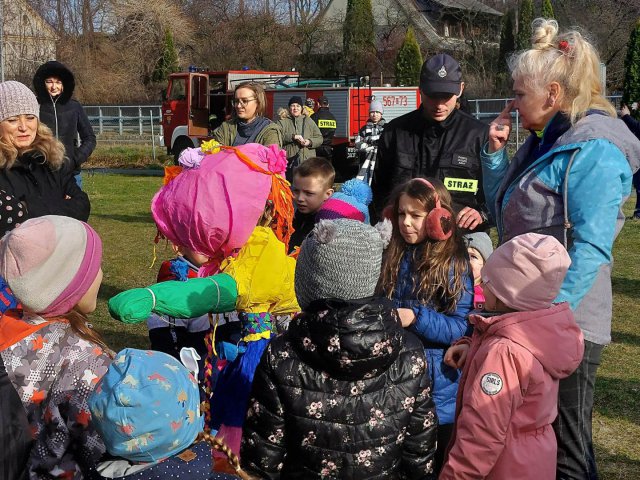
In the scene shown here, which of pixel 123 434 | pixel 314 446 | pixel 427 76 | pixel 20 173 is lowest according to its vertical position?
pixel 314 446

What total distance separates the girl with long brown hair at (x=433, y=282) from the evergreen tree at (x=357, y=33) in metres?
33.4

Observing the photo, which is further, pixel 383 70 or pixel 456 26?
pixel 456 26

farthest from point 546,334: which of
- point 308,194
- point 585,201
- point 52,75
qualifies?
point 52,75

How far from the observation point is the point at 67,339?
7.94 ft

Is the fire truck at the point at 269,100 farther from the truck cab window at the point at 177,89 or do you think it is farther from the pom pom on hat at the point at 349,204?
the pom pom on hat at the point at 349,204

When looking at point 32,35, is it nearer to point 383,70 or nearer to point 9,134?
point 383,70

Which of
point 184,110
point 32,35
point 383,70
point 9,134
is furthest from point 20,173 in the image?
point 383,70

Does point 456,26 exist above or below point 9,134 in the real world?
above

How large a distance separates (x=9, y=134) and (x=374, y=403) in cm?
293

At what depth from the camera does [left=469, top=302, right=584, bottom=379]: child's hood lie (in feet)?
8.05

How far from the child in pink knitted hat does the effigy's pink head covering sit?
1.76 feet

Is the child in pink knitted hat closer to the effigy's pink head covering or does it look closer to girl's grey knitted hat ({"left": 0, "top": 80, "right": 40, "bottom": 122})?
the effigy's pink head covering

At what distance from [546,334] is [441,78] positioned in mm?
1817

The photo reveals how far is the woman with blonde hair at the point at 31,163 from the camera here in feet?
13.5
